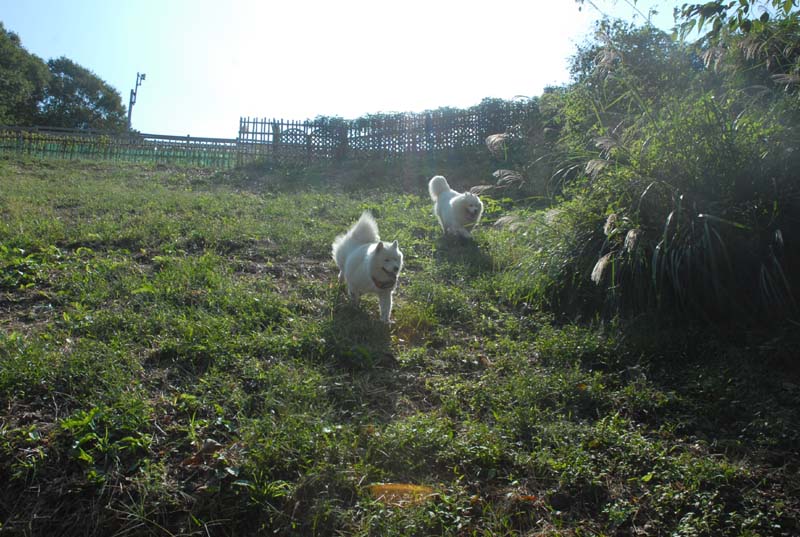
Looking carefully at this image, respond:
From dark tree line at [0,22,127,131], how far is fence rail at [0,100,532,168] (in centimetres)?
1732

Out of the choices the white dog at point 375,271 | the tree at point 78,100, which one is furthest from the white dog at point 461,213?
the tree at point 78,100

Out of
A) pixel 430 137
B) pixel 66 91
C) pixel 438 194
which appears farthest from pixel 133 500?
pixel 66 91

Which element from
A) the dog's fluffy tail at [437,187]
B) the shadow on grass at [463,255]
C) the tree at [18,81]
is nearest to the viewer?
the shadow on grass at [463,255]

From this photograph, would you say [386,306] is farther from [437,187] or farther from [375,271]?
[437,187]

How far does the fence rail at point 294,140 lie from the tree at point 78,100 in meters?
26.8

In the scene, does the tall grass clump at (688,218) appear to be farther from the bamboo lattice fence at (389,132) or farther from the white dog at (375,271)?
the bamboo lattice fence at (389,132)

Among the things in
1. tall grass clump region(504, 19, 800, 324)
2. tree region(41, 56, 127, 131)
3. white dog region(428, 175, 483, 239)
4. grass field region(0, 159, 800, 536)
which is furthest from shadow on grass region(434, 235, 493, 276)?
tree region(41, 56, 127, 131)

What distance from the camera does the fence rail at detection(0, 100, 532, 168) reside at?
632 inches

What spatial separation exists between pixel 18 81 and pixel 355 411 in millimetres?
37171

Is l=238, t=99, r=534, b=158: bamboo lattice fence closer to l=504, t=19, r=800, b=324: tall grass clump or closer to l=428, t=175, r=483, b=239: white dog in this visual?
l=428, t=175, r=483, b=239: white dog

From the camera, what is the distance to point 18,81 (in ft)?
103

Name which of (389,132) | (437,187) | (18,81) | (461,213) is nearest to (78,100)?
(18,81)

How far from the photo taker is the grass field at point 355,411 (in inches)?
108

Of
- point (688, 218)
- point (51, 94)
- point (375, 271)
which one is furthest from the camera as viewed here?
point (51, 94)
